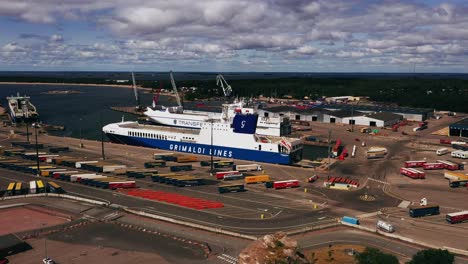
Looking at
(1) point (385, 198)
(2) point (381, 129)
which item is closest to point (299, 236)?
(1) point (385, 198)

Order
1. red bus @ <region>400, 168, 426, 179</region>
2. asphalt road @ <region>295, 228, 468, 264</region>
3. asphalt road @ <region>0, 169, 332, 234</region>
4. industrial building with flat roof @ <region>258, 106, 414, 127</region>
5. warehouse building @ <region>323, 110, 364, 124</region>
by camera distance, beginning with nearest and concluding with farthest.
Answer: asphalt road @ <region>295, 228, 468, 264</region> < asphalt road @ <region>0, 169, 332, 234</region> < red bus @ <region>400, 168, 426, 179</region> < industrial building with flat roof @ <region>258, 106, 414, 127</region> < warehouse building @ <region>323, 110, 364, 124</region>

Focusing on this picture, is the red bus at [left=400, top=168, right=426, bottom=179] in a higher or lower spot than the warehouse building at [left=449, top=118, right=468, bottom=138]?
lower

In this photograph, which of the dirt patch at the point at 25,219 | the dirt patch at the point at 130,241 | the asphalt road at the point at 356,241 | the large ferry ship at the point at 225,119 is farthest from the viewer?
the large ferry ship at the point at 225,119

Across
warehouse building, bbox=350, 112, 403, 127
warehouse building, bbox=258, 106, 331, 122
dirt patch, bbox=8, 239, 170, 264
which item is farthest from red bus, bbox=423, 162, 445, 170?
warehouse building, bbox=258, 106, 331, 122

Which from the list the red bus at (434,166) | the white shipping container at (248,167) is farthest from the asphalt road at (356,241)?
the red bus at (434,166)

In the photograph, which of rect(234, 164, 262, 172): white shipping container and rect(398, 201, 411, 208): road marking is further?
rect(234, 164, 262, 172): white shipping container

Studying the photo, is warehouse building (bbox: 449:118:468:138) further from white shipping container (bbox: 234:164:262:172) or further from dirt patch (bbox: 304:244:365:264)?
dirt patch (bbox: 304:244:365:264)

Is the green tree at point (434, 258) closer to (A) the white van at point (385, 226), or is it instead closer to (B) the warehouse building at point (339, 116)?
(A) the white van at point (385, 226)
